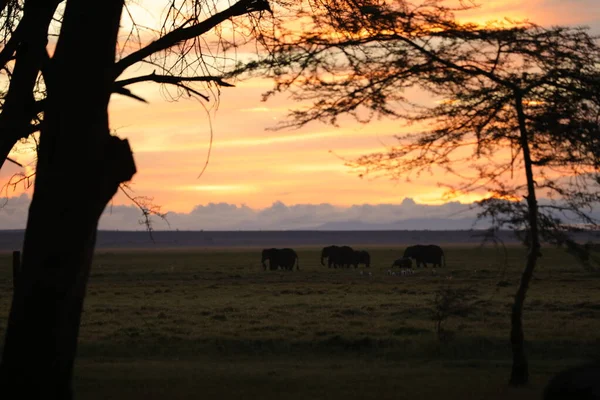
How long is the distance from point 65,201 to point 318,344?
42.9ft

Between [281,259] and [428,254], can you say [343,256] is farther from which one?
[428,254]

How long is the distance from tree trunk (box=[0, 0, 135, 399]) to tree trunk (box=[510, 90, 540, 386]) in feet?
23.3

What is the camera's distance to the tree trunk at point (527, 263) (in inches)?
515

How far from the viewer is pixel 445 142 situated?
1362 centimetres

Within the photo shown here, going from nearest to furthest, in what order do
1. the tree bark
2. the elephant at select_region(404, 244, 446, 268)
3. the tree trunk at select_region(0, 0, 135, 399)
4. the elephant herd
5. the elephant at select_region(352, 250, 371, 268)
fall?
the tree trunk at select_region(0, 0, 135, 399) < the tree bark < the elephant herd < the elephant at select_region(352, 250, 371, 268) < the elephant at select_region(404, 244, 446, 268)

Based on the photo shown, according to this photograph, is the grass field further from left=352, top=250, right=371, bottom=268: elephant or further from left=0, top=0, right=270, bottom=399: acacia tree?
left=352, top=250, right=371, bottom=268: elephant

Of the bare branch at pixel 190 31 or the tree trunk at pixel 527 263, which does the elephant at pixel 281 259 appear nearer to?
the tree trunk at pixel 527 263

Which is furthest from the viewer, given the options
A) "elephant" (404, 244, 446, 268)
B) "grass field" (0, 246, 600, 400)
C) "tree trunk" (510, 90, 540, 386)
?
"elephant" (404, 244, 446, 268)

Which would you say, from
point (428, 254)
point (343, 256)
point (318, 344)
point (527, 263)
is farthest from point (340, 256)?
point (527, 263)

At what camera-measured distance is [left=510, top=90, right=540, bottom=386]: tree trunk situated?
13.1 m

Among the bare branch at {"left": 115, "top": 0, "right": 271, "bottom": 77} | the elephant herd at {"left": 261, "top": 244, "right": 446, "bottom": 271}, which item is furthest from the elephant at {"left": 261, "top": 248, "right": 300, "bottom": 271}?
the bare branch at {"left": 115, "top": 0, "right": 271, "bottom": 77}

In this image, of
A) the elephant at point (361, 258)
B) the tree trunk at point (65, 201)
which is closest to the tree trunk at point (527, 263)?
the tree trunk at point (65, 201)

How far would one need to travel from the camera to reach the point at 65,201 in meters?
7.55

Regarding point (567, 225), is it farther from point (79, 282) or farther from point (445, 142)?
point (79, 282)
